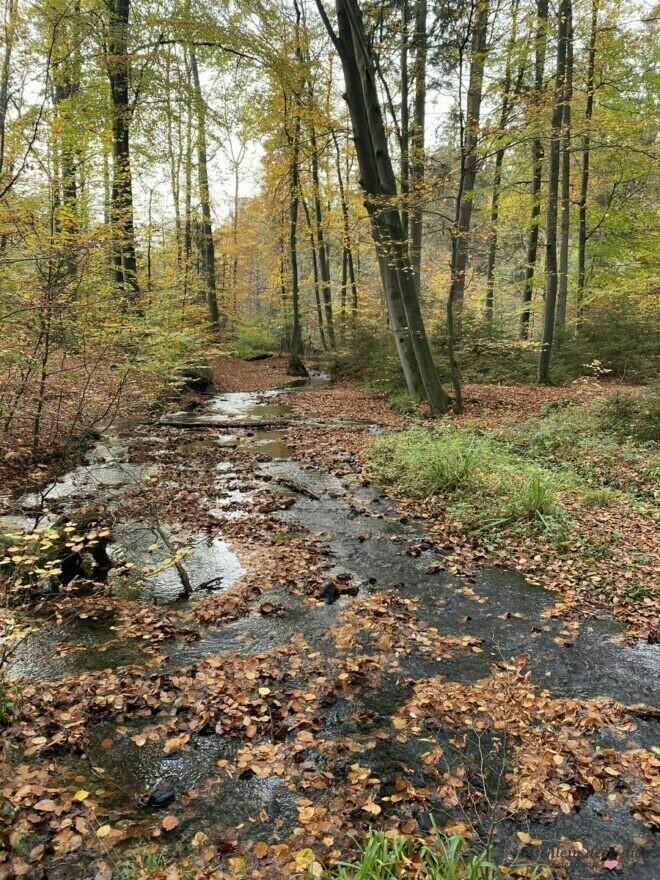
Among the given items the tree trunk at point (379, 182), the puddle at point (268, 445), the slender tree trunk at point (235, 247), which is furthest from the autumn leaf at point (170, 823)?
the slender tree trunk at point (235, 247)

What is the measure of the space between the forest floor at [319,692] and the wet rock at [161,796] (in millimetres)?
24

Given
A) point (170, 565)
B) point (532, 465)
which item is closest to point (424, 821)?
point (170, 565)

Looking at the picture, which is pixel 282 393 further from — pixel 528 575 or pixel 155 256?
pixel 528 575

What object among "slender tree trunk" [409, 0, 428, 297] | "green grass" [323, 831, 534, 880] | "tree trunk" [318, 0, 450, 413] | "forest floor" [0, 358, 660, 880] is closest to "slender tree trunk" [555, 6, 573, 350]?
"slender tree trunk" [409, 0, 428, 297]

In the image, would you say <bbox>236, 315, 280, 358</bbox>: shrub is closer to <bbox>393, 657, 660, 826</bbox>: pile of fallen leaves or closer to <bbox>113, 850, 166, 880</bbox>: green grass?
<bbox>393, 657, 660, 826</bbox>: pile of fallen leaves

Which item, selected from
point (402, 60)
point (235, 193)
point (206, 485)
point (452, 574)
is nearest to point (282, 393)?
point (206, 485)

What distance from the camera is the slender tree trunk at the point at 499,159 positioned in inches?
358

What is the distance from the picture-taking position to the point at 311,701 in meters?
3.49

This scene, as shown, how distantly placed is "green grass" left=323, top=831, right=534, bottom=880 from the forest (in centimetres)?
2

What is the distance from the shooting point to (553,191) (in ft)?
38.6

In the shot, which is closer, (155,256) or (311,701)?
(311,701)

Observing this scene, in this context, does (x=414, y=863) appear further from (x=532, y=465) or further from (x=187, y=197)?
(x=187, y=197)

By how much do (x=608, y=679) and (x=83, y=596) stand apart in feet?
15.8

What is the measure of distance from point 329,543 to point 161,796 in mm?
3551
